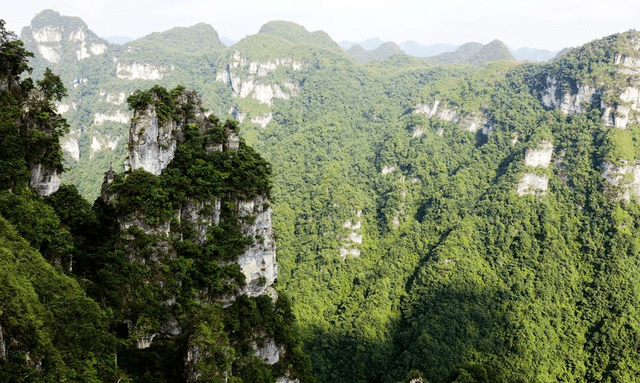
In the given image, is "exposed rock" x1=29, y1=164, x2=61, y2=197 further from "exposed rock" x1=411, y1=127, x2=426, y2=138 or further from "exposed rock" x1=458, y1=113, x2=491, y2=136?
"exposed rock" x1=458, y1=113, x2=491, y2=136

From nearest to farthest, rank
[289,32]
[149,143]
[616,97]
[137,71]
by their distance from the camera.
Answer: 1. [149,143]
2. [616,97]
3. [137,71]
4. [289,32]

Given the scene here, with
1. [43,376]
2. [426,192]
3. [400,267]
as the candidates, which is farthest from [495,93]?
[43,376]

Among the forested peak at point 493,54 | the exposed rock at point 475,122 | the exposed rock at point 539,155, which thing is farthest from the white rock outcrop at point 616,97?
the forested peak at point 493,54

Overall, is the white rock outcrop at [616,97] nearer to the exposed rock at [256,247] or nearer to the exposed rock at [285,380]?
the exposed rock at [256,247]

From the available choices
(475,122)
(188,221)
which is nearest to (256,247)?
(188,221)

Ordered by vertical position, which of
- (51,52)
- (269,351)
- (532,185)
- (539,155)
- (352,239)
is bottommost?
(352,239)

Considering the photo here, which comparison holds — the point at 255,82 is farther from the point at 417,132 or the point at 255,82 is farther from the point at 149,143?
the point at 149,143
